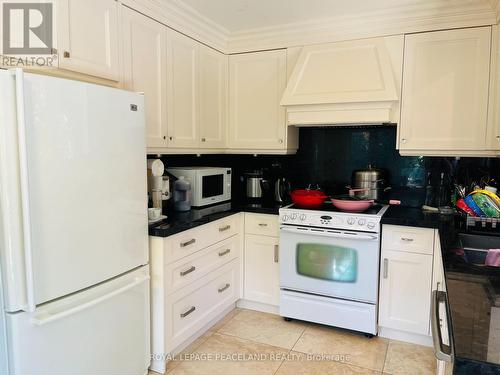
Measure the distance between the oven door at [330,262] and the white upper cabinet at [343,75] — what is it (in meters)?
1.03

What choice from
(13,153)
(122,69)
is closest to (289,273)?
(122,69)

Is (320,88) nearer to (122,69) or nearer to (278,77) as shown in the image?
(278,77)

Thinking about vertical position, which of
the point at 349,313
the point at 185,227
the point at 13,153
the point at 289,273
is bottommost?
the point at 349,313

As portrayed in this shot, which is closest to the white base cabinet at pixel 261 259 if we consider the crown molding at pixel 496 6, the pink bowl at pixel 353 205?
the pink bowl at pixel 353 205

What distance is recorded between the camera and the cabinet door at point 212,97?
3088 mm

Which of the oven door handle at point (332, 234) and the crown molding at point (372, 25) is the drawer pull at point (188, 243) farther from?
the crown molding at point (372, 25)

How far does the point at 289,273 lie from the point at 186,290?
2.82 feet

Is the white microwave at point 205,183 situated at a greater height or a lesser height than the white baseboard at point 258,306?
greater

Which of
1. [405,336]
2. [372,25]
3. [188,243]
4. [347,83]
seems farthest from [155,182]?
[405,336]

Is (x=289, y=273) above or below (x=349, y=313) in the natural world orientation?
above

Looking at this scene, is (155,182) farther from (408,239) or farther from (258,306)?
(408,239)

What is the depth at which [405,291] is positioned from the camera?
267cm

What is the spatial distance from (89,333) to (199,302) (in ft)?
3.13

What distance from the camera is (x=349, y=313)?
275 cm
